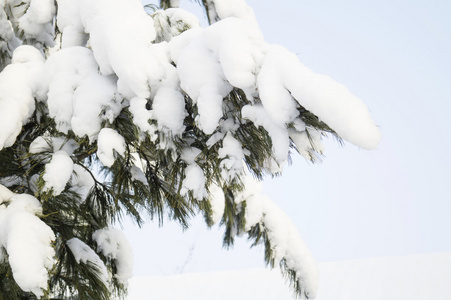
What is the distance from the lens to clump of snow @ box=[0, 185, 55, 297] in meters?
1.47

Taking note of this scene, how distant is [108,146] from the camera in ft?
4.88

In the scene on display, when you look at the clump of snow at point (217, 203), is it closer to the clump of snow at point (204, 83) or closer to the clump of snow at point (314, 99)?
the clump of snow at point (204, 83)

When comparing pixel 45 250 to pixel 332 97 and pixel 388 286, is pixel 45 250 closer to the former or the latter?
pixel 332 97

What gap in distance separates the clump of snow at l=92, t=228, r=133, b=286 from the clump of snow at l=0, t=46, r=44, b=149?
2.53 feet

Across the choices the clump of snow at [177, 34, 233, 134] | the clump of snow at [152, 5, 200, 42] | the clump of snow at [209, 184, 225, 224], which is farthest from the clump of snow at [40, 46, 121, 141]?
Result: the clump of snow at [209, 184, 225, 224]

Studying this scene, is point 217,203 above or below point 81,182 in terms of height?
above

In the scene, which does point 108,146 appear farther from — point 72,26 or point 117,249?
point 117,249

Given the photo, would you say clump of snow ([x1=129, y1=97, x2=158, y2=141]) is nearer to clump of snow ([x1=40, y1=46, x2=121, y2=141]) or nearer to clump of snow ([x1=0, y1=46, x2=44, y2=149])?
clump of snow ([x1=40, y1=46, x2=121, y2=141])

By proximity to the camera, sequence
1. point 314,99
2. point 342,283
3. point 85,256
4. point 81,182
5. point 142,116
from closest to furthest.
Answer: point 314,99, point 142,116, point 85,256, point 81,182, point 342,283

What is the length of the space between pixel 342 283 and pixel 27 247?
5454 mm

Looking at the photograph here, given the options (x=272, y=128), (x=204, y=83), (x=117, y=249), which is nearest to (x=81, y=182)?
(x=117, y=249)

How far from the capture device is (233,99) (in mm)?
1555

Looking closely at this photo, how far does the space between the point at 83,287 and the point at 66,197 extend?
0.41 metres

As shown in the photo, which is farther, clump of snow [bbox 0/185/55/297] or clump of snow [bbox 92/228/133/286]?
clump of snow [bbox 92/228/133/286]
